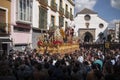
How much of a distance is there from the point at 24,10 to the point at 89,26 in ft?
148

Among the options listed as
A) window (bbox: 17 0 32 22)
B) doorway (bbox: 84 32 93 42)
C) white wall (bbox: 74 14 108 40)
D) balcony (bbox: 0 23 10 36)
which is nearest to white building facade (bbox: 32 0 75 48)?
window (bbox: 17 0 32 22)

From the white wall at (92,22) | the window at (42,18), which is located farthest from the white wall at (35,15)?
the white wall at (92,22)

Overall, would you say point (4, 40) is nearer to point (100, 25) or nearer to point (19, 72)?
point (19, 72)

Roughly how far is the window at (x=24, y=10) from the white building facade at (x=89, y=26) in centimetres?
4190

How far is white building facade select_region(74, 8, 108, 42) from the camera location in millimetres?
69750

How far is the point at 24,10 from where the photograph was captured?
1046 inches

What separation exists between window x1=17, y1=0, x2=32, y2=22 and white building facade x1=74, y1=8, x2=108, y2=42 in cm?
4190

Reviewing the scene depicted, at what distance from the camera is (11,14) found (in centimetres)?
2375

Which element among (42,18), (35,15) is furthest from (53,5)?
(35,15)

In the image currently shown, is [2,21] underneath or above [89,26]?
underneath

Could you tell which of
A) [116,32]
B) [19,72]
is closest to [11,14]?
[19,72]

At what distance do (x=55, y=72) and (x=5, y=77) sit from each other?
3523mm

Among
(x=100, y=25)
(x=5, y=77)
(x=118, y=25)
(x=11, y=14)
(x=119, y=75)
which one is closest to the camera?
(x=5, y=77)

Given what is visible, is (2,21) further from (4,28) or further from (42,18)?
(42,18)
